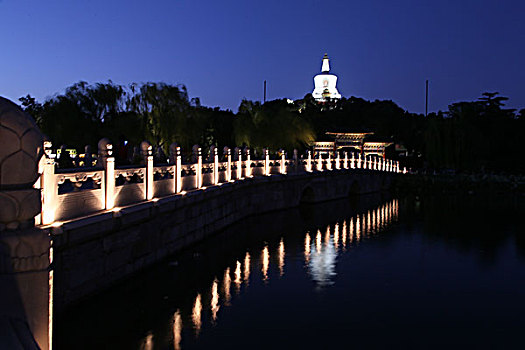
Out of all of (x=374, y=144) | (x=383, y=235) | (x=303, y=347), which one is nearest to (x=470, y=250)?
(x=383, y=235)

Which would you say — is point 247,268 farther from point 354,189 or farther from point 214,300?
point 354,189

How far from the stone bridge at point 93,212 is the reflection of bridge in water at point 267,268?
1.41m

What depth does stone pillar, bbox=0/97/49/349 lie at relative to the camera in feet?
10.8

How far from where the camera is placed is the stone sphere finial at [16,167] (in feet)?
10.9

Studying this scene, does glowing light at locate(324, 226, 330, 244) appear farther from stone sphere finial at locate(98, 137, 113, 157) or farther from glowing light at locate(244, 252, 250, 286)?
stone sphere finial at locate(98, 137, 113, 157)

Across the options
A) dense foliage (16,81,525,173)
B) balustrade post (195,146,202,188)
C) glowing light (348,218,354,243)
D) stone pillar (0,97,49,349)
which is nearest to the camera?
stone pillar (0,97,49,349)

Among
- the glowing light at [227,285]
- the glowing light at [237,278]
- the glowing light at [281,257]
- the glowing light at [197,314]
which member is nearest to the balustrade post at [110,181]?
the glowing light at [197,314]

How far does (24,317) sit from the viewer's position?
3.41m

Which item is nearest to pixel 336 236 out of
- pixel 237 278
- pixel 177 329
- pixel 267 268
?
pixel 267 268

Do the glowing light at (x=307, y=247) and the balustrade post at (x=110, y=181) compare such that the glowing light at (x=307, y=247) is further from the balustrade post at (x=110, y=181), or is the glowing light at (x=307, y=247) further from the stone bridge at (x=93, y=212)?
the balustrade post at (x=110, y=181)

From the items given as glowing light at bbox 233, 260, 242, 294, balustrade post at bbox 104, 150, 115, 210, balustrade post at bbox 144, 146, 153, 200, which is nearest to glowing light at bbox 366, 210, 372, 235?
glowing light at bbox 233, 260, 242, 294

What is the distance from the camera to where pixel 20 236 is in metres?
3.31

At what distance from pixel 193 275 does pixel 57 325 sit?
402cm

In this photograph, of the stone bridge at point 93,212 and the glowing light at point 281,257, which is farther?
the glowing light at point 281,257
